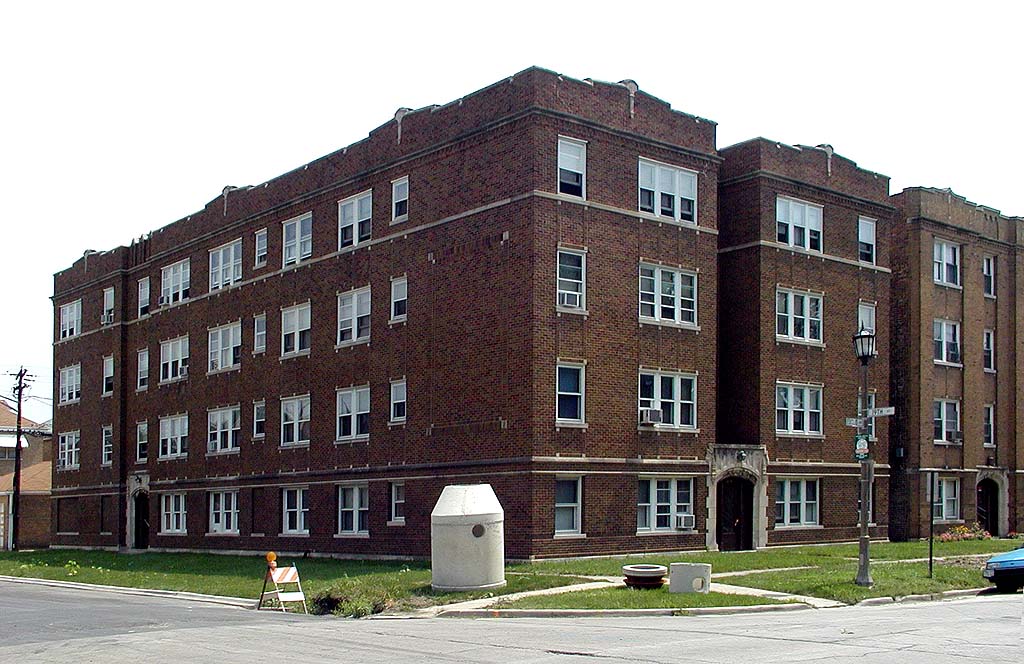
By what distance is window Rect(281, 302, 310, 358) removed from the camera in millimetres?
45750

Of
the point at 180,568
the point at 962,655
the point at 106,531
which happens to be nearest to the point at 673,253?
the point at 180,568

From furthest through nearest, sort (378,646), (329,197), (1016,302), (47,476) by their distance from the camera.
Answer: (47,476) → (1016,302) → (329,197) → (378,646)

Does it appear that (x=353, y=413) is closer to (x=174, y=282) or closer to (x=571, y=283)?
(x=571, y=283)

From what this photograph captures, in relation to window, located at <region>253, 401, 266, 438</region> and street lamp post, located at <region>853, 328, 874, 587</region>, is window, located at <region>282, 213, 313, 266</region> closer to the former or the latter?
window, located at <region>253, 401, 266, 438</region>

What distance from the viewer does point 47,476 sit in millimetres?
79312

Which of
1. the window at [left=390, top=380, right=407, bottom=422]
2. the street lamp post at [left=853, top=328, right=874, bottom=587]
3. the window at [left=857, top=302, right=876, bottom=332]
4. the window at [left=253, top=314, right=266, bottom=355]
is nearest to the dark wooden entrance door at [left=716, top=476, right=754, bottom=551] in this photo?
the window at [left=857, top=302, right=876, bottom=332]

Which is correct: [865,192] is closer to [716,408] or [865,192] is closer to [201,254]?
[716,408]

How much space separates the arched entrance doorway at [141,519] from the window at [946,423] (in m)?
35.1

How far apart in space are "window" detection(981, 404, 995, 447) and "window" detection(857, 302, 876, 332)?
10002 millimetres

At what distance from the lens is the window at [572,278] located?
116ft

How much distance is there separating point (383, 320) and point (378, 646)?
76.7 feet

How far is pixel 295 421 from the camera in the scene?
45969 millimetres

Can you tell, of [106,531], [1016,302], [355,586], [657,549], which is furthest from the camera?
[106,531]

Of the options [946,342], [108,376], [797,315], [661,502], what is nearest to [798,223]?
[797,315]
